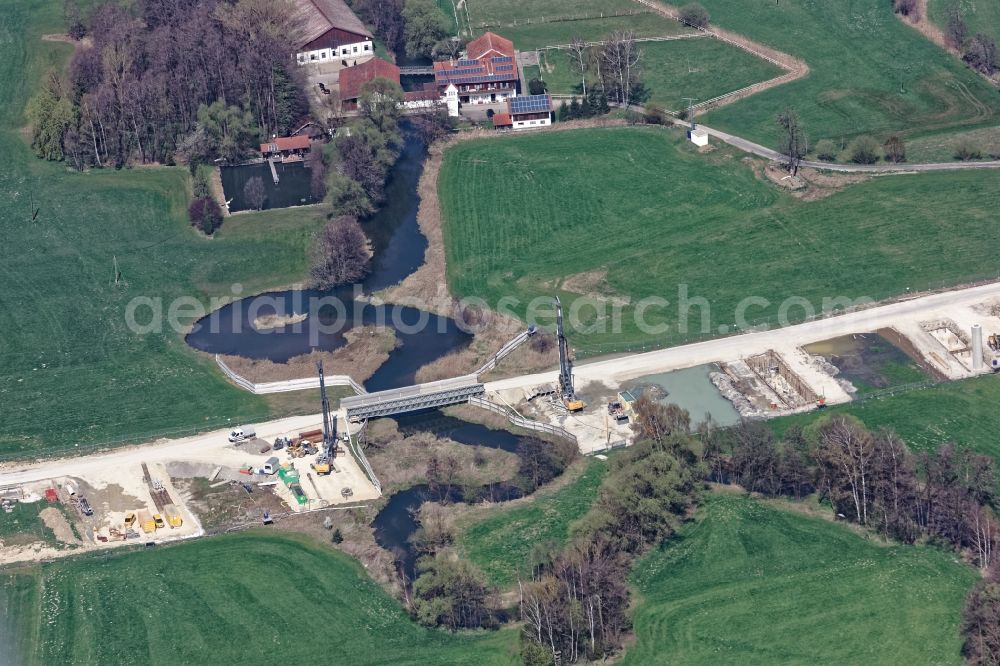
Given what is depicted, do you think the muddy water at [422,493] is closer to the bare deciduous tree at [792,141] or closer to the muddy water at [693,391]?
the muddy water at [693,391]

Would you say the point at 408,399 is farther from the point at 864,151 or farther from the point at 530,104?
the point at 864,151

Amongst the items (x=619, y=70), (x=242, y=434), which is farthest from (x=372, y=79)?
(x=242, y=434)

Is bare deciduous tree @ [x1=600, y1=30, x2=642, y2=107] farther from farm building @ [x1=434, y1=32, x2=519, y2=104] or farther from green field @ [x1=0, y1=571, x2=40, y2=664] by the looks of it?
green field @ [x1=0, y1=571, x2=40, y2=664]

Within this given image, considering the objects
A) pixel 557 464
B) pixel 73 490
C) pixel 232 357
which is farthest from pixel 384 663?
pixel 232 357

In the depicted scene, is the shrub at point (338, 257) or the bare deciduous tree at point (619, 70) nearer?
the shrub at point (338, 257)

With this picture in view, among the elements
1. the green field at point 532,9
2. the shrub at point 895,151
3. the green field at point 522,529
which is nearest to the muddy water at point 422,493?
the green field at point 522,529

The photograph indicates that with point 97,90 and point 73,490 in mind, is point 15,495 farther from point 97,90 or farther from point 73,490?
point 97,90
